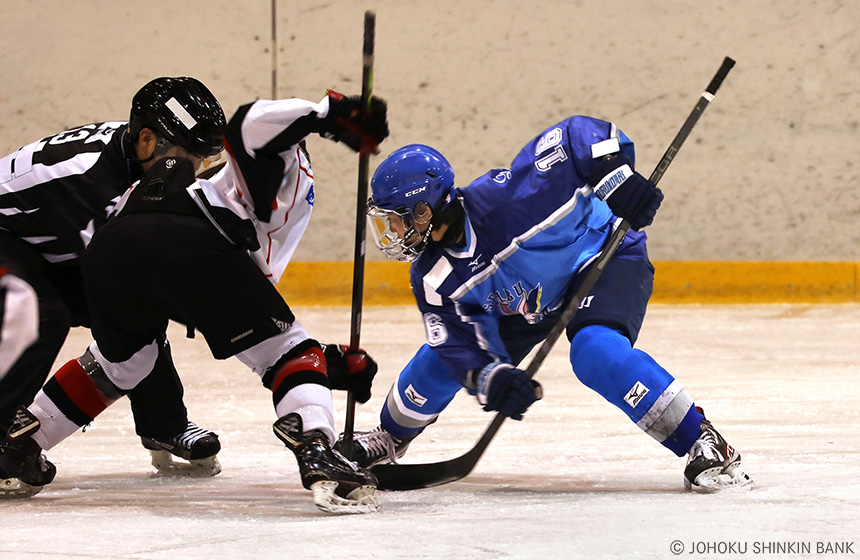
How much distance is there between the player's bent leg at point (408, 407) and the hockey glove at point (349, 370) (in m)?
0.17

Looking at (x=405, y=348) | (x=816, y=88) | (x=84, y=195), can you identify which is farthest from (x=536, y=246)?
(x=816, y=88)

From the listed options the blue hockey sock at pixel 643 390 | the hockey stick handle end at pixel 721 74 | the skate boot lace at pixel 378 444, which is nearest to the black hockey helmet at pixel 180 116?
the skate boot lace at pixel 378 444

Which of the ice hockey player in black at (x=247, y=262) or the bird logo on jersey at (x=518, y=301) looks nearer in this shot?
the ice hockey player in black at (x=247, y=262)

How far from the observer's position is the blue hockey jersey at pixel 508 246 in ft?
7.59

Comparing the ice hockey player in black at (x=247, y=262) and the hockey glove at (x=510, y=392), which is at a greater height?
the ice hockey player in black at (x=247, y=262)

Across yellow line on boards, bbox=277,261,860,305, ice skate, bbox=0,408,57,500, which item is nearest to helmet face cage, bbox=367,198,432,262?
ice skate, bbox=0,408,57,500

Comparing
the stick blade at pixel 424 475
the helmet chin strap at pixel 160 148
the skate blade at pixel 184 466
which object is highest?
the helmet chin strap at pixel 160 148

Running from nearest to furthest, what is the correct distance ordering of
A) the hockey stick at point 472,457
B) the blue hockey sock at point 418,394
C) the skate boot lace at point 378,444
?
the hockey stick at point 472,457 < the blue hockey sock at point 418,394 < the skate boot lace at point 378,444

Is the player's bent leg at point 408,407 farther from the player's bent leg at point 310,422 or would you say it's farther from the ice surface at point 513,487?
the player's bent leg at point 310,422

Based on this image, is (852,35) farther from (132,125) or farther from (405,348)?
(132,125)

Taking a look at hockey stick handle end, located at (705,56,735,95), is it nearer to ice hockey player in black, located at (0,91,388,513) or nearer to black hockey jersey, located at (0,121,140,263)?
ice hockey player in black, located at (0,91,388,513)

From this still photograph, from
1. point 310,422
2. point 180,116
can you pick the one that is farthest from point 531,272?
point 180,116

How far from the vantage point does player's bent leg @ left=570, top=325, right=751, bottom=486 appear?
217 centimetres

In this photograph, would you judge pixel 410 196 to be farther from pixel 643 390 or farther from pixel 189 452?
pixel 189 452
